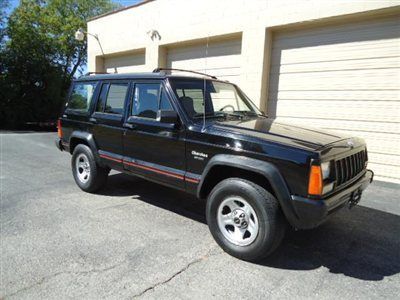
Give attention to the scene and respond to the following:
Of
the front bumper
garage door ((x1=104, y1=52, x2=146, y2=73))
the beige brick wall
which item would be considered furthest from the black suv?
garage door ((x1=104, y1=52, x2=146, y2=73))

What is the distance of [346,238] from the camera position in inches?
169

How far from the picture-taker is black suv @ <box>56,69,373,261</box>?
3.33 metres

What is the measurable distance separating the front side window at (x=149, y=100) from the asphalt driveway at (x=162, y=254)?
4.72 feet

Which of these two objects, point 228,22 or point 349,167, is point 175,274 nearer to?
point 349,167

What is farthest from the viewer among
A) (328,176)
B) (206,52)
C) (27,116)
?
(27,116)

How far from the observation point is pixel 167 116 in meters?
→ 4.06

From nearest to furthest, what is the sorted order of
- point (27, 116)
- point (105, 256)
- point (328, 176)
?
point (328, 176) < point (105, 256) < point (27, 116)

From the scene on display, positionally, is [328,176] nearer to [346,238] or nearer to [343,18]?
[346,238]

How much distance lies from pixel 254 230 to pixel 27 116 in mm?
20143

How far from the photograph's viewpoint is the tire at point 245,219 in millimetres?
3424

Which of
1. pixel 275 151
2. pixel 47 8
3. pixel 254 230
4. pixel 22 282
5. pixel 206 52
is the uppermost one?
pixel 47 8

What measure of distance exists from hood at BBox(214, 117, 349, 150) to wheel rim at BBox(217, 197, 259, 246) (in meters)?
0.73

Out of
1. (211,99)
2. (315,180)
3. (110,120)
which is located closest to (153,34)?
(110,120)

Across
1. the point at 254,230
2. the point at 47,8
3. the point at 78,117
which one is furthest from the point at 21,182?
the point at 47,8
